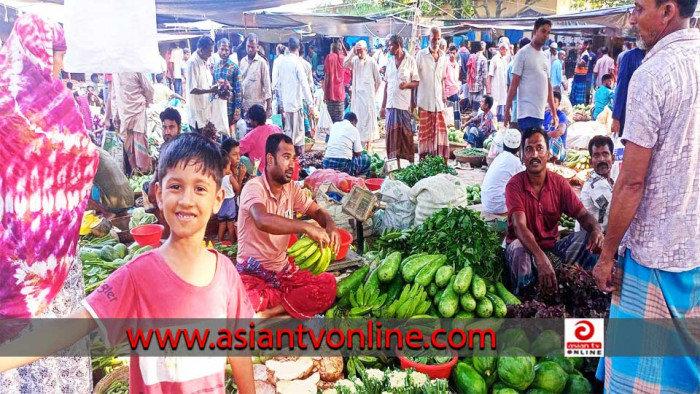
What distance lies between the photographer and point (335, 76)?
431 inches

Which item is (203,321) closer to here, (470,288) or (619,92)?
(470,288)

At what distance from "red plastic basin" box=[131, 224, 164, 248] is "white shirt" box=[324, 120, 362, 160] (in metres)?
3.11

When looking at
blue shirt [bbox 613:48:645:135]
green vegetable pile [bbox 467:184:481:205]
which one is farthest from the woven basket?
green vegetable pile [bbox 467:184:481:205]

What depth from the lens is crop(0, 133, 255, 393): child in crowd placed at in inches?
67.4

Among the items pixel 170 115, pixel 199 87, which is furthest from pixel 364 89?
pixel 170 115

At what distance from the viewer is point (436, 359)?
2963 millimetres

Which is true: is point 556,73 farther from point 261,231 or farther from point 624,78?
point 261,231

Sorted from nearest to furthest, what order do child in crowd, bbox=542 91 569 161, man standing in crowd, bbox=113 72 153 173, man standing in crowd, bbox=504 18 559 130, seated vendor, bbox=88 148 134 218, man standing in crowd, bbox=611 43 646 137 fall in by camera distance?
seated vendor, bbox=88 148 134 218, man standing in crowd, bbox=611 43 646 137, man standing in crowd, bbox=504 18 559 130, man standing in crowd, bbox=113 72 153 173, child in crowd, bbox=542 91 569 161

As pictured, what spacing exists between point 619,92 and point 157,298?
4675mm

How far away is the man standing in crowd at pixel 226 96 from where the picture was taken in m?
8.20

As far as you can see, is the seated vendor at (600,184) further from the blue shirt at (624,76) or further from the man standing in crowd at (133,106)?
the man standing in crowd at (133,106)

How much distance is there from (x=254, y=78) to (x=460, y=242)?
622 centimetres

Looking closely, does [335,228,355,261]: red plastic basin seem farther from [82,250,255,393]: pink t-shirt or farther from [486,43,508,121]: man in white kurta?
[486,43,508,121]: man in white kurta

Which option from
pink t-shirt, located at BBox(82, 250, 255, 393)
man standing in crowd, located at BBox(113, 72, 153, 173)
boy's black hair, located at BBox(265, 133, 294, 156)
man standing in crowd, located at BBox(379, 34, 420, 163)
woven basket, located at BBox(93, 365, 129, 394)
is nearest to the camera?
pink t-shirt, located at BBox(82, 250, 255, 393)
